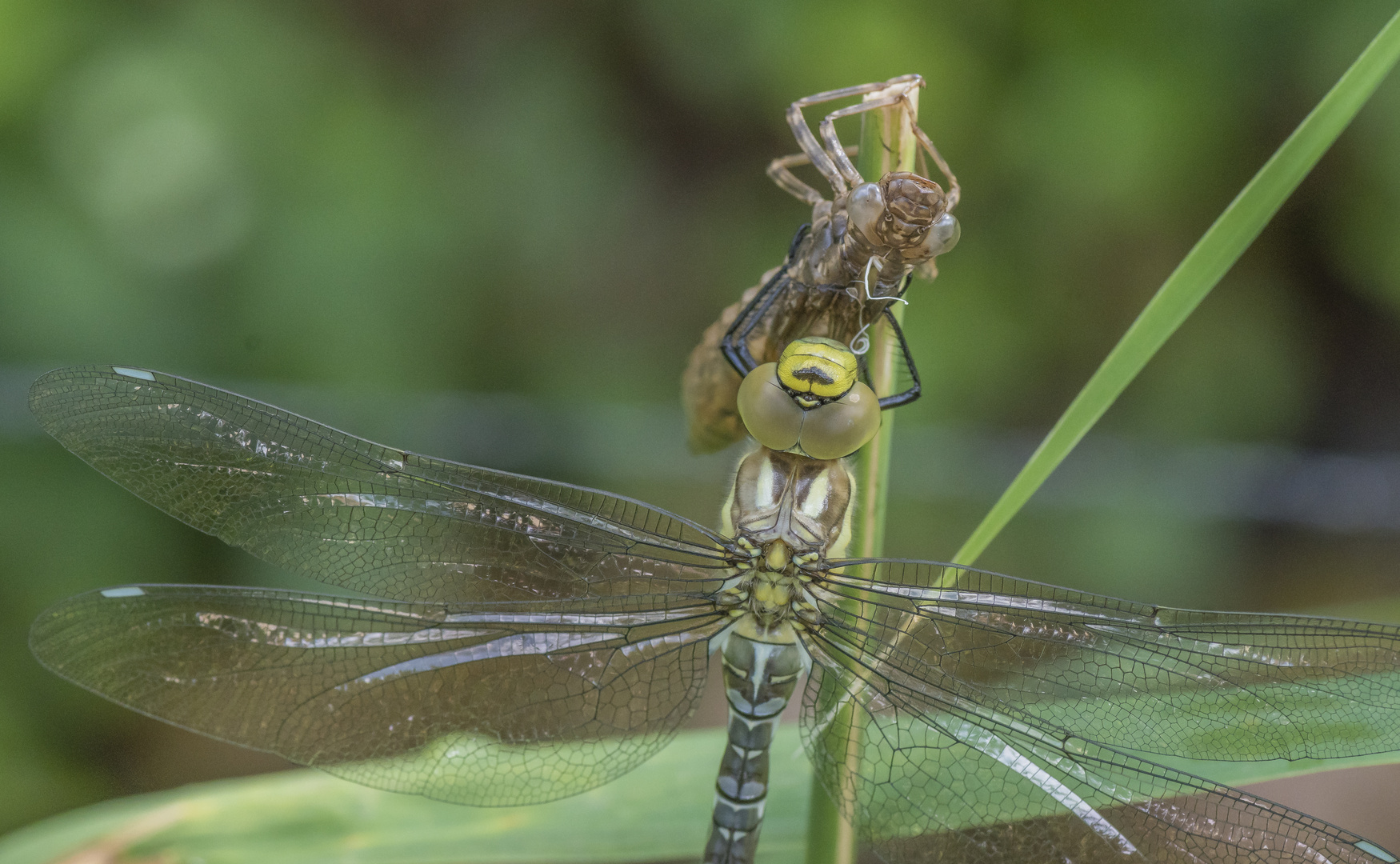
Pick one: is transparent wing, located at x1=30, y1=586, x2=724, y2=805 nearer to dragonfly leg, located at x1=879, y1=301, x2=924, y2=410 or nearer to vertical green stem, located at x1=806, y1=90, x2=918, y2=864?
vertical green stem, located at x1=806, y1=90, x2=918, y2=864

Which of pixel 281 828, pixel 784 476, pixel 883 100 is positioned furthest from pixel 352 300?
pixel 883 100

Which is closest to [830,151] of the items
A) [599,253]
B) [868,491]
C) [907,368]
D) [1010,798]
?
[907,368]

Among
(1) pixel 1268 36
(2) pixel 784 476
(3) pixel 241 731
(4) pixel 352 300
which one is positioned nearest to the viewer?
(3) pixel 241 731

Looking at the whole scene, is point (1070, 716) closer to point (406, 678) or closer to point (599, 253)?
point (406, 678)

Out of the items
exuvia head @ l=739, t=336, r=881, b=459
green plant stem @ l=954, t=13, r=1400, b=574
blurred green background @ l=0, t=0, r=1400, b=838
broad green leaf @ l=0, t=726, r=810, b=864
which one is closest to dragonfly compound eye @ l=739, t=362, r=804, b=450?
exuvia head @ l=739, t=336, r=881, b=459

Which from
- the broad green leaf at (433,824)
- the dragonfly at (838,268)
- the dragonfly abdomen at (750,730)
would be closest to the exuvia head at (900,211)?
the dragonfly at (838,268)

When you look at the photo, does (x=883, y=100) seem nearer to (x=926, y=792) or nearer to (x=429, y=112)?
(x=926, y=792)
